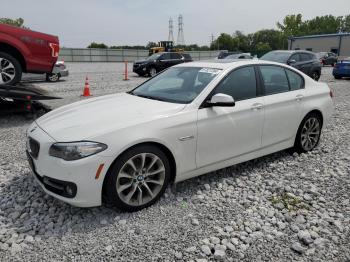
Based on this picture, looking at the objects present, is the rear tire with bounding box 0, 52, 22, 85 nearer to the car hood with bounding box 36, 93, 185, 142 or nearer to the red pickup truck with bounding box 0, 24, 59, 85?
the red pickup truck with bounding box 0, 24, 59, 85

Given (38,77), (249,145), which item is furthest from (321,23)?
(249,145)

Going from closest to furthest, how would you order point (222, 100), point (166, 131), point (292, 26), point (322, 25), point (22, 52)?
point (166, 131) → point (222, 100) → point (22, 52) → point (292, 26) → point (322, 25)

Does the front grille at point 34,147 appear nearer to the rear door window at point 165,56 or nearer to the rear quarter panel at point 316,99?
the rear quarter panel at point 316,99

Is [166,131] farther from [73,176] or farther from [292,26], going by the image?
[292,26]

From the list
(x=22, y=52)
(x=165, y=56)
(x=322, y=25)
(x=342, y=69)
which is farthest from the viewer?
(x=322, y=25)

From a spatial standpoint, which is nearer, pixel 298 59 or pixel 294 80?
pixel 294 80

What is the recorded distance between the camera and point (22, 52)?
684 cm

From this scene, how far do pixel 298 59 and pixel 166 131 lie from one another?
1288 cm

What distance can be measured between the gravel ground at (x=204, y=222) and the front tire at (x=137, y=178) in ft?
0.45

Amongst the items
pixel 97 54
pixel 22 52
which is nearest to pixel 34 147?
pixel 22 52

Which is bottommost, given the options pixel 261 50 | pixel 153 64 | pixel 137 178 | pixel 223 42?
pixel 137 178

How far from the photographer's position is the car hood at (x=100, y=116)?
10.6 feet

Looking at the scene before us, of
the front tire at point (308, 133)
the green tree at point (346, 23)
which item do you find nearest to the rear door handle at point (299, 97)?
the front tire at point (308, 133)

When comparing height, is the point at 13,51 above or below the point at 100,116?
above
